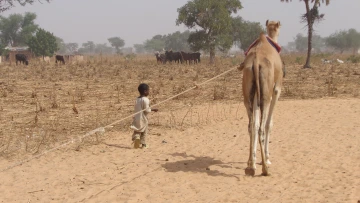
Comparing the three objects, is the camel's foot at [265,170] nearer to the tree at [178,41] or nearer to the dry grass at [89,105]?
the dry grass at [89,105]

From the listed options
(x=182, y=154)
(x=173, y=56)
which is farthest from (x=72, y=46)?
(x=182, y=154)

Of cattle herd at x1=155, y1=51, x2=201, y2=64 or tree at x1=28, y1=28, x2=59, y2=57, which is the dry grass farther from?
tree at x1=28, y1=28, x2=59, y2=57

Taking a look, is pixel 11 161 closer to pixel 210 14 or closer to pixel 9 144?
pixel 9 144

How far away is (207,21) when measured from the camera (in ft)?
115

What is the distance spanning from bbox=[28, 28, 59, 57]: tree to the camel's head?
45.1 m

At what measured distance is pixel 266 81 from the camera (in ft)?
19.1

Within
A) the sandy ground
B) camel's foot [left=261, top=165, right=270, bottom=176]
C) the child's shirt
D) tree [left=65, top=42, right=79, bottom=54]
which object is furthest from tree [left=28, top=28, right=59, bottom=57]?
tree [left=65, top=42, right=79, bottom=54]

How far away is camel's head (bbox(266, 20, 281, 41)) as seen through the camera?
6914 millimetres

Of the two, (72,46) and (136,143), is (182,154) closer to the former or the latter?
(136,143)

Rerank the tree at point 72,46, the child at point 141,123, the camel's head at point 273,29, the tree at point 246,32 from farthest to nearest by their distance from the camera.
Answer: the tree at point 72,46 < the tree at point 246,32 < the child at point 141,123 < the camel's head at point 273,29

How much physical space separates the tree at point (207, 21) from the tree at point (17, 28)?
42984 mm

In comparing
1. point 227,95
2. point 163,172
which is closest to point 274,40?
point 163,172

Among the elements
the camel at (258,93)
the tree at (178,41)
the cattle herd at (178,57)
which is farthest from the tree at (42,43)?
the tree at (178,41)

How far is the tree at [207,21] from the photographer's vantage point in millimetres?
35031
